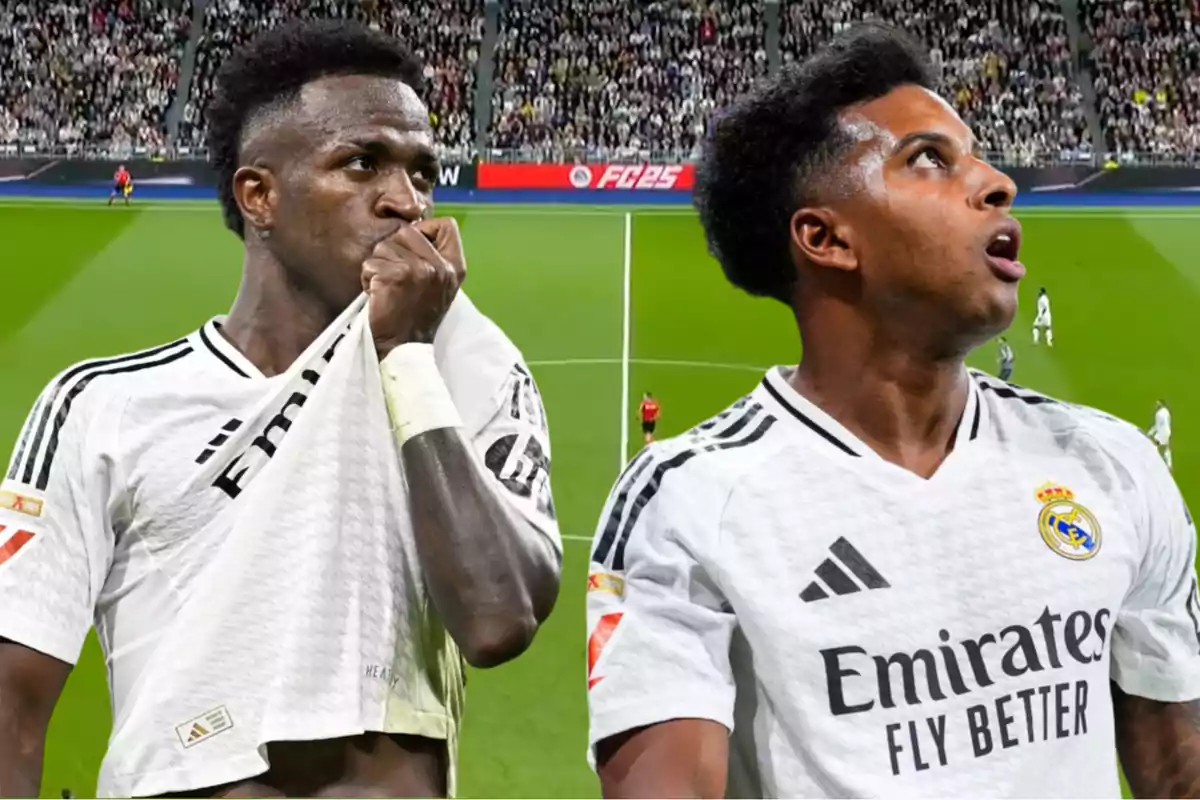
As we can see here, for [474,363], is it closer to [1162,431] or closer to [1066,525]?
[1066,525]

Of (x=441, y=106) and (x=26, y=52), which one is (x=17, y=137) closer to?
(x=26, y=52)

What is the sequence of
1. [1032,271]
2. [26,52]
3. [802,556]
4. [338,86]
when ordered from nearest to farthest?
[802,556] < [338,86] < [1032,271] < [26,52]

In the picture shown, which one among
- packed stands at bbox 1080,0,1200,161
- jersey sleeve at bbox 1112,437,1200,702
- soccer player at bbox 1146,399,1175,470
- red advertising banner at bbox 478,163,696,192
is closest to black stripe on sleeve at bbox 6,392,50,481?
jersey sleeve at bbox 1112,437,1200,702

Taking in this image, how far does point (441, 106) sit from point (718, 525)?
82.5 ft


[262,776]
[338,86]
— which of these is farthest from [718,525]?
[338,86]

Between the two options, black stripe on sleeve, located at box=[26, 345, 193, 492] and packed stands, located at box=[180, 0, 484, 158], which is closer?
black stripe on sleeve, located at box=[26, 345, 193, 492]

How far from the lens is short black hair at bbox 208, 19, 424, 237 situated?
8.50ft

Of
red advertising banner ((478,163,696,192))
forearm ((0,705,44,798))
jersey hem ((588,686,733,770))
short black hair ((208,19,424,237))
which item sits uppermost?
red advertising banner ((478,163,696,192))

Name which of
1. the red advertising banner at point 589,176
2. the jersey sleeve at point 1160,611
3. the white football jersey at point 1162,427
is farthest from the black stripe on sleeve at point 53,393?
the red advertising banner at point 589,176

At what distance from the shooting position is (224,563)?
2.30 metres

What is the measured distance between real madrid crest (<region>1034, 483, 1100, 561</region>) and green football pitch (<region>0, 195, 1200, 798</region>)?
158 inches

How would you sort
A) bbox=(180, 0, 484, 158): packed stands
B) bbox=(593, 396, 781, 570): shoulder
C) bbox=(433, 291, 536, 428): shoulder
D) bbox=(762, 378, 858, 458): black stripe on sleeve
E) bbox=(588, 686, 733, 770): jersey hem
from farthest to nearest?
1. bbox=(180, 0, 484, 158): packed stands
2. bbox=(433, 291, 536, 428): shoulder
3. bbox=(762, 378, 858, 458): black stripe on sleeve
4. bbox=(593, 396, 781, 570): shoulder
5. bbox=(588, 686, 733, 770): jersey hem

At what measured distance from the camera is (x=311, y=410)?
2.36 m

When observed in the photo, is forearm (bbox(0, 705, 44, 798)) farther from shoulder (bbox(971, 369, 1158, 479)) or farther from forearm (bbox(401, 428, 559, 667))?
shoulder (bbox(971, 369, 1158, 479))
